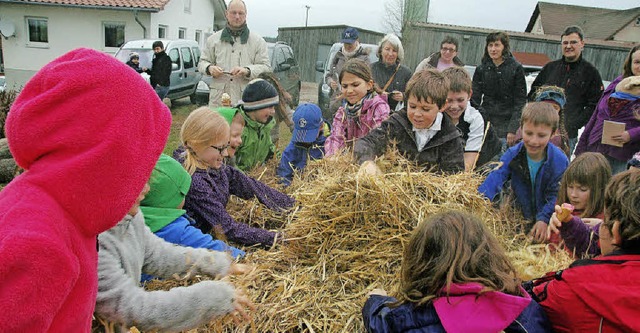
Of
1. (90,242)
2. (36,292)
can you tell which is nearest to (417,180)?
(90,242)

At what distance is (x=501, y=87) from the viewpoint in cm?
571

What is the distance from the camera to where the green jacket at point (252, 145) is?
4.77 m

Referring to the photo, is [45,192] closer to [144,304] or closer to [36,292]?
[36,292]

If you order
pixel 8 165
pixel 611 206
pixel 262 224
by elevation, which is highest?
pixel 611 206

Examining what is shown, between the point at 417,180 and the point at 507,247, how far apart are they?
27.1 inches

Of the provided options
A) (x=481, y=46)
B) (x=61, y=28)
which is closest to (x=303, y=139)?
(x=481, y=46)

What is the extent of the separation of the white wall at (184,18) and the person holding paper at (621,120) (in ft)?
84.4

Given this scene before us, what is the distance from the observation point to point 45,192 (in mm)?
1341

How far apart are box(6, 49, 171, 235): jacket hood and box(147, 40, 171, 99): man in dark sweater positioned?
12.8 m

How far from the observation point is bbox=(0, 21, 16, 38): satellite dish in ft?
86.0

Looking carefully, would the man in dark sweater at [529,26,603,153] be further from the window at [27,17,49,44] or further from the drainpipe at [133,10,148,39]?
the window at [27,17,49,44]

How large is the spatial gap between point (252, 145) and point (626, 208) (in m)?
3.56

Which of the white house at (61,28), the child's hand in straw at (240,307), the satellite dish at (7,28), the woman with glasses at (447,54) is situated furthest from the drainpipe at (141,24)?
the child's hand in straw at (240,307)

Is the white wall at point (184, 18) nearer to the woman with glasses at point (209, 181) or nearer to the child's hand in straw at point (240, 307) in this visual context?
the woman with glasses at point (209, 181)
